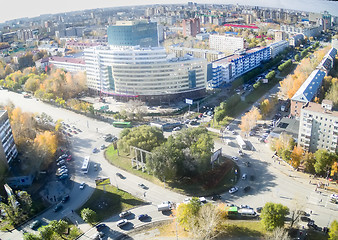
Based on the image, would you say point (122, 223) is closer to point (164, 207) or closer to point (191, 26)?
point (164, 207)

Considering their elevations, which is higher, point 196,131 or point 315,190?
point 196,131

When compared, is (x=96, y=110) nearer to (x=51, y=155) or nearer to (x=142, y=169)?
(x=51, y=155)

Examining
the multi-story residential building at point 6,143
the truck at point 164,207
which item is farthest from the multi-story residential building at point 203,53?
the truck at point 164,207

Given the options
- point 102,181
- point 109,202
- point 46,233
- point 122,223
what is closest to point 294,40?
point 102,181

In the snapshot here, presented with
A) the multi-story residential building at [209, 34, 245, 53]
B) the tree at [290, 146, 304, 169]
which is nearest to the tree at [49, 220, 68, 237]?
the tree at [290, 146, 304, 169]

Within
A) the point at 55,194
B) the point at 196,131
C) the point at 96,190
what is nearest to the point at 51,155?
the point at 55,194

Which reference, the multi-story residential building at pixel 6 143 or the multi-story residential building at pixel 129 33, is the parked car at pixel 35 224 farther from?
the multi-story residential building at pixel 129 33

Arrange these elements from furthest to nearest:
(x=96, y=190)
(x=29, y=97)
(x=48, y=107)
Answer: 1. (x=29, y=97)
2. (x=48, y=107)
3. (x=96, y=190)
